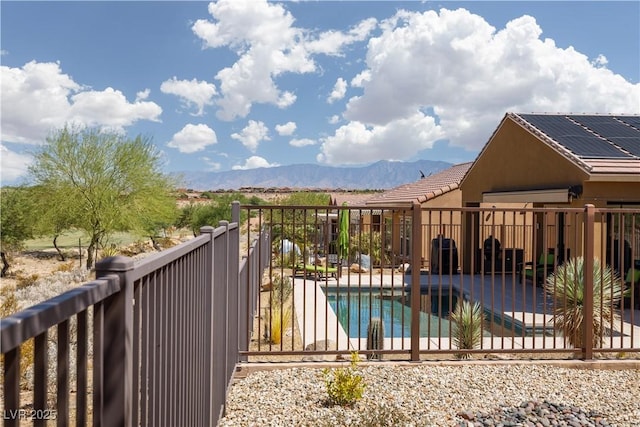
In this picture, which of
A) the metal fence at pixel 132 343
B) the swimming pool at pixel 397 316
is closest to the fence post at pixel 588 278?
the swimming pool at pixel 397 316

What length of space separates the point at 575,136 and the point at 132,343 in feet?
46.7

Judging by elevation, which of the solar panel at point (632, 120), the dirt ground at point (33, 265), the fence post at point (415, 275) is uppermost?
the solar panel at point (632, 120)

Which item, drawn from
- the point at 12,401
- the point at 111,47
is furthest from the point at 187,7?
the point at 111,47

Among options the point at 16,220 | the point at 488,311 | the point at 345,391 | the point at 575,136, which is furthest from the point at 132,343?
the point at 16,220

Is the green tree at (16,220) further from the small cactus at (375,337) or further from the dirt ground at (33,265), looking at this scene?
the small cactus at (375,337)

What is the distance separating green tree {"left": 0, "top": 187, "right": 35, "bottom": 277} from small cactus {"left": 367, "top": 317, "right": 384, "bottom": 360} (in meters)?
19.1

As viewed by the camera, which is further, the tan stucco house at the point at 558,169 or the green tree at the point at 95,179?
the green tree at the point at 95,179

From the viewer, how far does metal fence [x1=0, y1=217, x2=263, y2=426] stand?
3.69 ft

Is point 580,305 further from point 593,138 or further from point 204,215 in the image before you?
point 204,215

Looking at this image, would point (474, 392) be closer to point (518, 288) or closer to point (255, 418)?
point (255, 418)

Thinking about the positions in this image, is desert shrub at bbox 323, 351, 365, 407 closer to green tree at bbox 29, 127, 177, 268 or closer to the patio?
the patio

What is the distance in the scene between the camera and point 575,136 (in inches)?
528

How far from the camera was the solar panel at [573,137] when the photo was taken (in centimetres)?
1186

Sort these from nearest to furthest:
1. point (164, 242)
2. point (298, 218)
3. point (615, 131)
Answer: point (615, 131)
point (298, 218)
point (164, 242)
